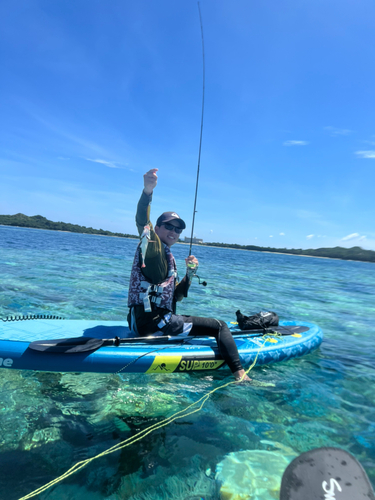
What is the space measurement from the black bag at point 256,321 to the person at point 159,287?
4.55ft

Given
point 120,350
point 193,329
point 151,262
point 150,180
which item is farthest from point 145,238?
point 193,329

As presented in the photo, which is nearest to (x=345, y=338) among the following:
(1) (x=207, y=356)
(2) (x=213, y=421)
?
(1) (x=207, y=356)

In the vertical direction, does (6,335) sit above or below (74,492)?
above

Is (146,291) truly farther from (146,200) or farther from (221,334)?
(221,334)

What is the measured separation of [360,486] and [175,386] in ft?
A: 10.4

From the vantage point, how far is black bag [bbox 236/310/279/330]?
605 cm

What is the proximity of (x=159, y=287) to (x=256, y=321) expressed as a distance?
9.16 feet

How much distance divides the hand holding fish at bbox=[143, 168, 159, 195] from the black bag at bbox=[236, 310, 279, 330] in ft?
11.0

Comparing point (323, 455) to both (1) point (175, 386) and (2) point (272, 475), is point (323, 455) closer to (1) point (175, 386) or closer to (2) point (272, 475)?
(2) point (272, 475)

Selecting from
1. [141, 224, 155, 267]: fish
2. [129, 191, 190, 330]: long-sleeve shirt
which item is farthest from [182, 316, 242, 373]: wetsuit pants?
[141, 224, 155, 267]: fish

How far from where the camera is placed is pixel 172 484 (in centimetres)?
279

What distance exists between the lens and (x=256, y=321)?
Result: 6109mm

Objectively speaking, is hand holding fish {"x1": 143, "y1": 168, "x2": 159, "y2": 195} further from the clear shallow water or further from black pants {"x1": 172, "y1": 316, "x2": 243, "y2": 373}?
the clear shallow water

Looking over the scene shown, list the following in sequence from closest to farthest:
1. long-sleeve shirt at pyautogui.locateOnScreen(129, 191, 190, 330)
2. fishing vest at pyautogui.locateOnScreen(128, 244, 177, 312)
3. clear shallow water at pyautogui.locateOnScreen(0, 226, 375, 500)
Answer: clear shallow water at pyautogui.locateOnScreen(0, 226, 375, 500)
long-sleeve shirt at pyautogui.locateOnScreen(129, 191, 190, 330)
fishing vest at pyautogui.locateOnScreen(128, 244, 177, 312)
